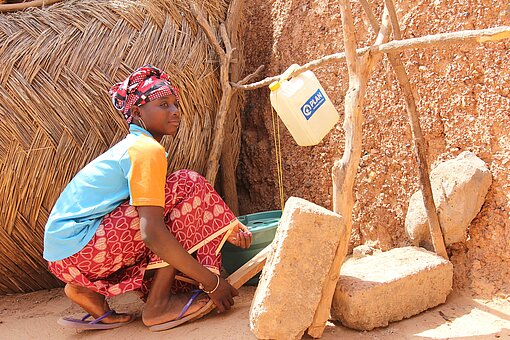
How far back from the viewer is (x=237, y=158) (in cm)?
327

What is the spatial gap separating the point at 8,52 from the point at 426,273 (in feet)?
6.78

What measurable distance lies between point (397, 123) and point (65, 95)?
1511mm

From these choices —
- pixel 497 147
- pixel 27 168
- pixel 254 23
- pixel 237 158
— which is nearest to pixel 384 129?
pixel 497 147

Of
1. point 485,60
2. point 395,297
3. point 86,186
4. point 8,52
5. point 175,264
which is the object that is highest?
point 8,52

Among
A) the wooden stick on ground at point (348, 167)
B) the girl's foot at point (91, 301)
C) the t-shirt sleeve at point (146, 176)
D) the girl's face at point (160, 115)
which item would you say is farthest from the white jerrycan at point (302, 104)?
the girl's foot at point (91, 301)

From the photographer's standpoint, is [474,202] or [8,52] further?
[8,52]

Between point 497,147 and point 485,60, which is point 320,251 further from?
point 485,60

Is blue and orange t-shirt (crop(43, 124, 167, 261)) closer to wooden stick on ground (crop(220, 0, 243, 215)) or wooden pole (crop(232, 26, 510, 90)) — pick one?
wooden pole (crop(232, 26, 510, 90))

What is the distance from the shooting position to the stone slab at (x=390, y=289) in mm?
2014

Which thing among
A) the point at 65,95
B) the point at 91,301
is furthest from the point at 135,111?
the point at 91,301

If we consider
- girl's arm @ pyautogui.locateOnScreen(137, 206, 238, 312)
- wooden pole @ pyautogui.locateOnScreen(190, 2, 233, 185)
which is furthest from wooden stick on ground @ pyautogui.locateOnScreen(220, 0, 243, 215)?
girl's arm @ pyautogui.locateOnScreen(137, 206, 238, 312)

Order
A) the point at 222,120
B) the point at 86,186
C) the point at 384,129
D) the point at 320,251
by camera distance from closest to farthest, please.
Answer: the point at 320,251, the point at 86,186, the point at 384,129, the point at 222,120

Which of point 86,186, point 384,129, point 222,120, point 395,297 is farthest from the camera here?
point 222,120

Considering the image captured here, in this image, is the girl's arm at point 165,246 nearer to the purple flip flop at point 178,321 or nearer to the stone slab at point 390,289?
the purple flip flop at point 178,321
